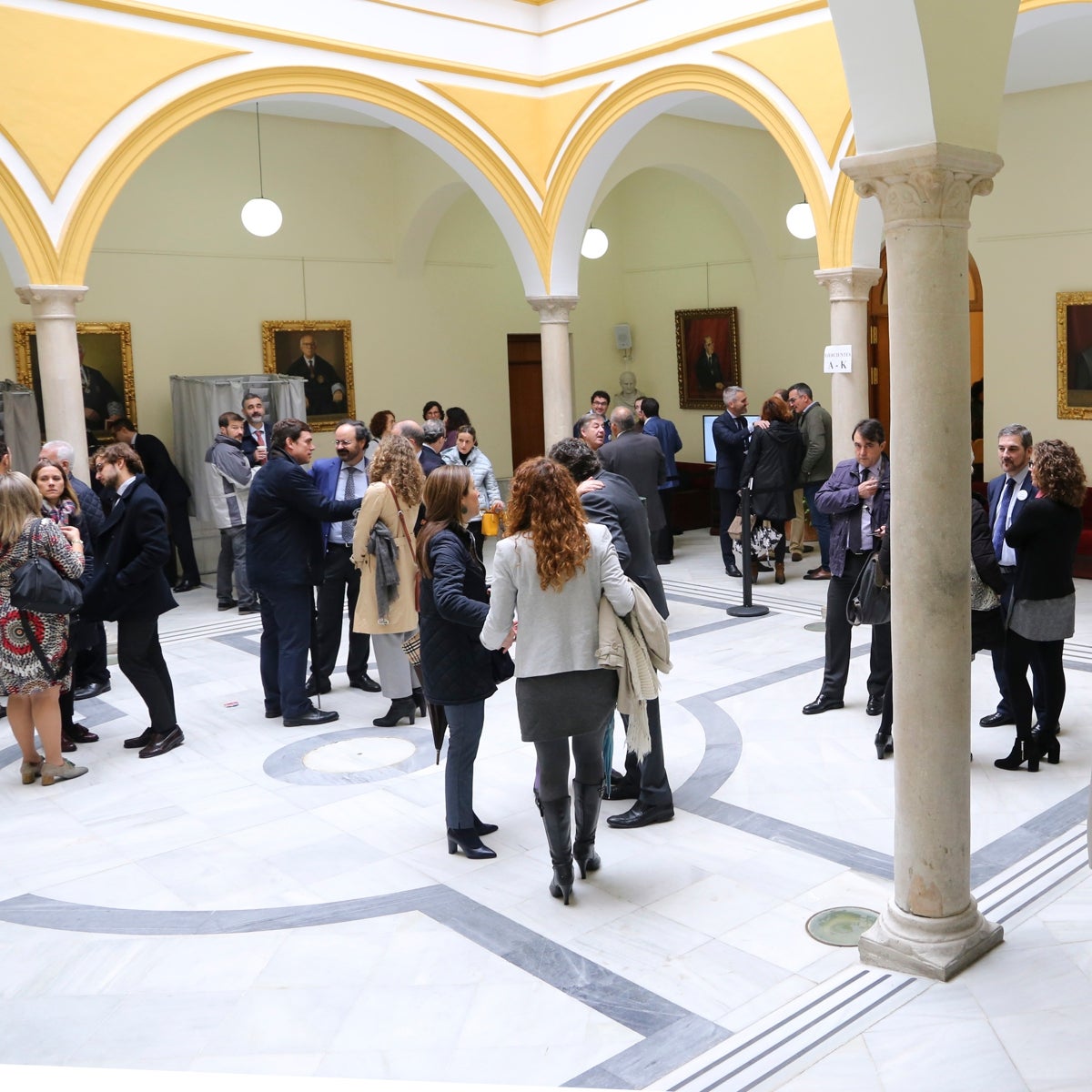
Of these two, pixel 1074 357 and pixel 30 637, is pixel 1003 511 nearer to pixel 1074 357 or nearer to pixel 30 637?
pixel 30 637

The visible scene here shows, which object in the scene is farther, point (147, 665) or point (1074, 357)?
point (1074, 357)

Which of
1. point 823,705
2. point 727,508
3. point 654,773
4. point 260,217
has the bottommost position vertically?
point 823,705

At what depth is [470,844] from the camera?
193 inches

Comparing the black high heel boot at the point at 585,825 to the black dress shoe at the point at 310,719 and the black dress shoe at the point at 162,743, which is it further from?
the black dress shoe at the point at 162,743

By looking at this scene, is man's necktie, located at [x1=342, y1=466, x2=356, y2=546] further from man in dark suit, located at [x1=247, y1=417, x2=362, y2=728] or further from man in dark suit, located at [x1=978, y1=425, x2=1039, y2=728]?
man in dark suit, located at [x1=978, y1=425, x2=1039, y2=728]

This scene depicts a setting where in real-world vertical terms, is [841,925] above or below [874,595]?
below

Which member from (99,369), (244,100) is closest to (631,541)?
(244,100)

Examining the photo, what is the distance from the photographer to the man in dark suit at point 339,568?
717 centimetres

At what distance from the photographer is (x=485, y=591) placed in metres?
4.90

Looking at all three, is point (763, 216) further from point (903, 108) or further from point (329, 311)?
point (903, 108)

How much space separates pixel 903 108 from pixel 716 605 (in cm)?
644

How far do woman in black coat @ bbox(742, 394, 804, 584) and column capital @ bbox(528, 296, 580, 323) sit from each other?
2.52m

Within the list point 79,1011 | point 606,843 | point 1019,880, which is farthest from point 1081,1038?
point 79,1011

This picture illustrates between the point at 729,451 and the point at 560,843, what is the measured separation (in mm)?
7525
